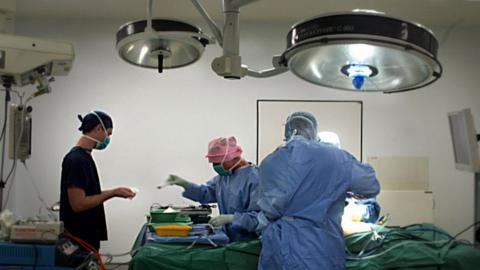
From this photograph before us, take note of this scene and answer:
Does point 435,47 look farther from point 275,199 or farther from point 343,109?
point 343,109

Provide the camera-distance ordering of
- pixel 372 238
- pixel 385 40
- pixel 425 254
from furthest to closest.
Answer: pixel 372 238
pixel 425 254
pixel 385 40

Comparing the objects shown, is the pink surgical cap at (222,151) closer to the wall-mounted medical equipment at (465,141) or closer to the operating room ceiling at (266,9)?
the wall-mounted medical equipment at (465,141)

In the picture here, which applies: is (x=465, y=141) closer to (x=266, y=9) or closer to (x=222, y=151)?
(x=222, y=151)

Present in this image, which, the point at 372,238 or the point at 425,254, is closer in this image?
the point at 425,254

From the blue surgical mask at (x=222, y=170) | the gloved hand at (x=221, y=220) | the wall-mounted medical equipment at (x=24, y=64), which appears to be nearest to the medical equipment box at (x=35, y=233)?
the wall-mounted medical equipment at (x=24, y=64)

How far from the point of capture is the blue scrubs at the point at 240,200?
227 cm

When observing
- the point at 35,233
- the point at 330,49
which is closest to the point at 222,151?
the point at 35,233

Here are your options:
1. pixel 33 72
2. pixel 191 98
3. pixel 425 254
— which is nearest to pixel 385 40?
pixel 33 72

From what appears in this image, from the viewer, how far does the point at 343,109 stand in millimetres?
4223

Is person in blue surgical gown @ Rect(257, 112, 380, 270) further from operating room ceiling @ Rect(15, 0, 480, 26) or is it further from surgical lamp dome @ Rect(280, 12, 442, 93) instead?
operating room ceiling @ Rect(15, 0, 480, 26)

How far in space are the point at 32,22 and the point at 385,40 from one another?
13.3ft

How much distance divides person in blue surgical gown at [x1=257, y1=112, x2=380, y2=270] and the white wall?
2.28m

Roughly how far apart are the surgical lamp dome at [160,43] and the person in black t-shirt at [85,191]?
3.44ft

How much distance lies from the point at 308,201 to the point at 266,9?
8.07 feet
